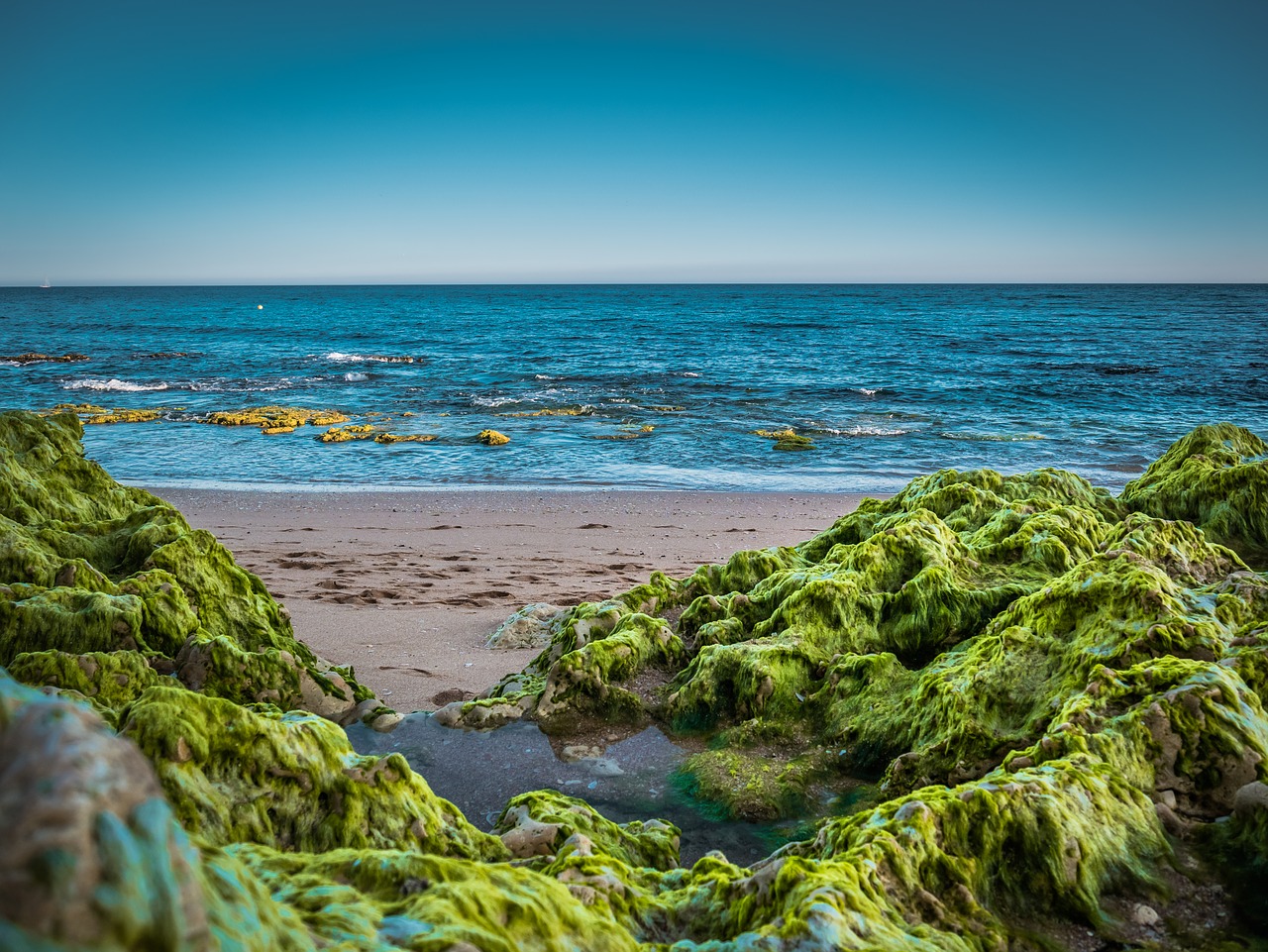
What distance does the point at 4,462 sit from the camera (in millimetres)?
4949

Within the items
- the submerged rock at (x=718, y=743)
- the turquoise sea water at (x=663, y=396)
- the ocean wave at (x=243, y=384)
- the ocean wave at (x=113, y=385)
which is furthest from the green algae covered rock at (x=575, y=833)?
the ocean wave at (x=113, y=385)

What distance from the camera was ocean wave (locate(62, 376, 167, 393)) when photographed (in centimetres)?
2608

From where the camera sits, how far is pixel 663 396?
25.5 metres

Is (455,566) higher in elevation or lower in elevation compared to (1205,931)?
lower

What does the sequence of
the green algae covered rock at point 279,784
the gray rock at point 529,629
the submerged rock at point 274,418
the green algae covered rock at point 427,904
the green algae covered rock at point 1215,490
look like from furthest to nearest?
1. the submerged rock at point 274,418
2. the gray rock at point 529,629
3. the green algae covered rock at point 1215,490
4. the green algae covered rock at point 279,784
5. the green algae covered rock at point 427,904

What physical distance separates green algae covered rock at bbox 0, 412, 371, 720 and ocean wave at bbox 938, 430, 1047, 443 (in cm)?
1710

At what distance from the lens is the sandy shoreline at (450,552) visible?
20.1 ft

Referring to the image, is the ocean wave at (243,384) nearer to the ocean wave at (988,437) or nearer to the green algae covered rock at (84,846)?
the ocean wave at (988,437)

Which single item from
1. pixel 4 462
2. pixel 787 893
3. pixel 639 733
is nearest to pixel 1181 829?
pixel 787 893

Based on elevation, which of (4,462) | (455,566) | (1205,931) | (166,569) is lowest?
(455,566)

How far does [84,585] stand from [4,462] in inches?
59.8

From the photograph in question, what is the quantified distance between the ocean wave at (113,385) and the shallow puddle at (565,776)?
1045 inches

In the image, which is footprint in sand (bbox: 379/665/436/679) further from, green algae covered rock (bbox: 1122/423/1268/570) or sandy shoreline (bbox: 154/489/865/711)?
green algae covered rock (bbox: 1122/423/1268/570)

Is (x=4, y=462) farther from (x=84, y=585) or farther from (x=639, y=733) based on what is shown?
(x=639, y=733)
